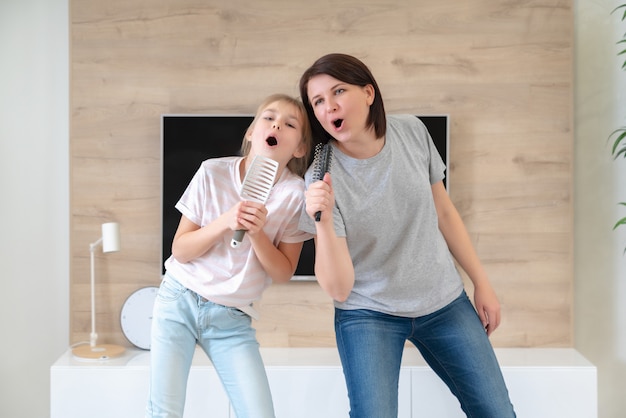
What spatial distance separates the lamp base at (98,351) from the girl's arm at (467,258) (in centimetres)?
169

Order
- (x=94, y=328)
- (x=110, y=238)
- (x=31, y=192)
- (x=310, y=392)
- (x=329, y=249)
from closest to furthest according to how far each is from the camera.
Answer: (x=329, y=249), (x=310, y=392), (x=110, y=238), (x=94, y=328), (x=31, y=192)

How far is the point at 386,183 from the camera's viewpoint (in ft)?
5.96

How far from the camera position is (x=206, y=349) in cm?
182

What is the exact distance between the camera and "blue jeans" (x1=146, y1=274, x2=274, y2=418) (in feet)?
5.67

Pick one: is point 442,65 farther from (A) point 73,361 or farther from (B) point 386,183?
(A) point 73,361

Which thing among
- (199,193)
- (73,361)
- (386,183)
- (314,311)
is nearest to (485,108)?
(314,311)

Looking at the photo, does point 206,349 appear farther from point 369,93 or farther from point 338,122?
point 369,93

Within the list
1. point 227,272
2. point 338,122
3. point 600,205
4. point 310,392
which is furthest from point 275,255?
point 600,205

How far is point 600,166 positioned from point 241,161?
1847 mm

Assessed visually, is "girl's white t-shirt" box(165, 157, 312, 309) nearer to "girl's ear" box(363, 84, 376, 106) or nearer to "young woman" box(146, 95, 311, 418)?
"young woman" box(146, 95, 311, 418)

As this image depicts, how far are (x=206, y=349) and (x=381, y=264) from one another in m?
0.55

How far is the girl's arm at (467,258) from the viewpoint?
6.42 ft

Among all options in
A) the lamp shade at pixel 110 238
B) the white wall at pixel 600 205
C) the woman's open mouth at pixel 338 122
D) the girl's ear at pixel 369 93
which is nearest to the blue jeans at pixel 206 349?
the woman's open mouth at pixel 338 122

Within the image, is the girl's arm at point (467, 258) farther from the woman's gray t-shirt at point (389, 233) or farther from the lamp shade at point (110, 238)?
the lamp shade at point (110, 238)
